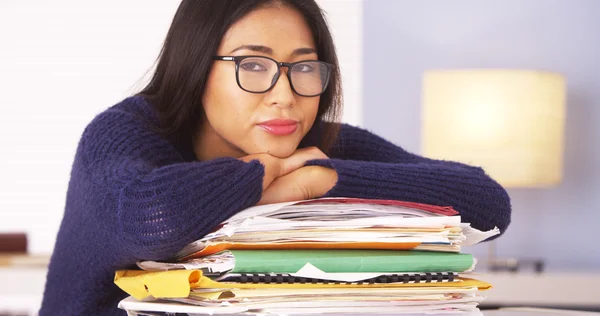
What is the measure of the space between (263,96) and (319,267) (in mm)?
291

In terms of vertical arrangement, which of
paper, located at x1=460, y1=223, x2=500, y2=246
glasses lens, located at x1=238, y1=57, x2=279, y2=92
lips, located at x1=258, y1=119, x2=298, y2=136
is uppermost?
glasses lens, located at x1=238, y1=57, x2=279, y2=92

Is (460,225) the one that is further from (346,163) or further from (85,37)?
(85,37)

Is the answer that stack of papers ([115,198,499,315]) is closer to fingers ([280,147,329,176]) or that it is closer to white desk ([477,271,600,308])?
fingers ([280,147,329,176])

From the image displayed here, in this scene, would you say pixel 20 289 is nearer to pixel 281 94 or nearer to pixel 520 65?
pixel 281 94

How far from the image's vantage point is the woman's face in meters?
0.93

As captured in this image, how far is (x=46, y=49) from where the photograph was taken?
138 inches

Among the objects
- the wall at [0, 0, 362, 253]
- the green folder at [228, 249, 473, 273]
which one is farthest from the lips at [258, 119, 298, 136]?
the wall at [0, 0, 362, 253]

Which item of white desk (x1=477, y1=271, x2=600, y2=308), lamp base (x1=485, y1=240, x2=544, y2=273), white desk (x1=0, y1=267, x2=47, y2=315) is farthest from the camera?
lamp base (x1=485, y1=240, x2=544, y2=273)

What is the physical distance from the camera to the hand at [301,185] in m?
0.87

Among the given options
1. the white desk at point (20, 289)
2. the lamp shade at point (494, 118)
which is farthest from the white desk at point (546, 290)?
the white desk at point (20, 289)

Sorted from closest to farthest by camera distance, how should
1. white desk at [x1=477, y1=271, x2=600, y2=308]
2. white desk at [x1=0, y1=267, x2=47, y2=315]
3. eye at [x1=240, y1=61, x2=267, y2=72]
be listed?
1. eye at [x1=240, y1=61, x2=267, y2=72]
2. white desk at [x1=0, y1=267, x2=47, y2=315]
3. white desk at [x1=477, y1=271, x2=600, y2=308]

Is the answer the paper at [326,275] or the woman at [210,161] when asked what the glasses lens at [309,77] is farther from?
the paper at [326,275]

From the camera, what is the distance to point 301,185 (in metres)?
0.88

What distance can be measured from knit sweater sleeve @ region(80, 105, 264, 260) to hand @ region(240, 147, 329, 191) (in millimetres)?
41
